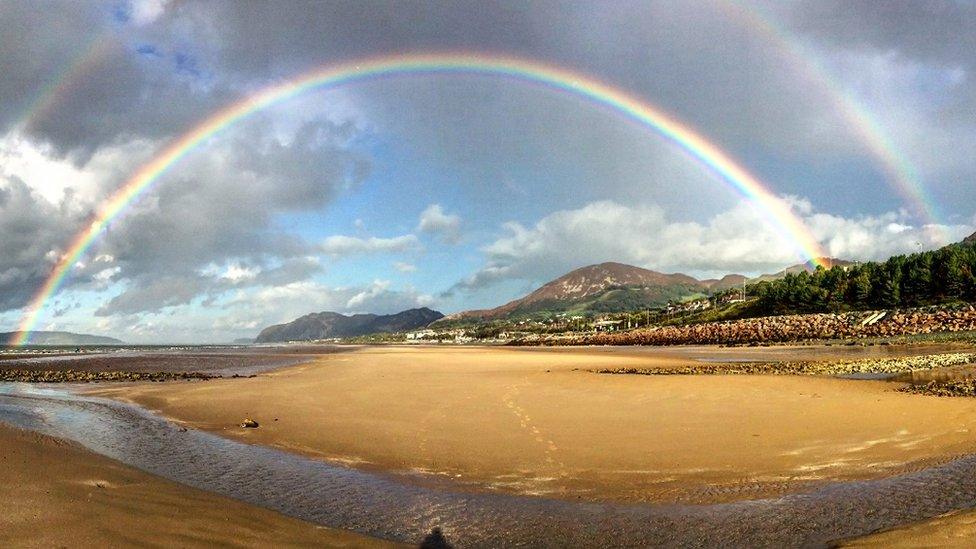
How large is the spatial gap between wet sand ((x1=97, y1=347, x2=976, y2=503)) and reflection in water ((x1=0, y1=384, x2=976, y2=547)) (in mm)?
645

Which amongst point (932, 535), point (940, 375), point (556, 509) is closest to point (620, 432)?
point (556, 509)

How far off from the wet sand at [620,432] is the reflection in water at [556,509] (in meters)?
0.64

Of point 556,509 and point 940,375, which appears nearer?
point 556,509

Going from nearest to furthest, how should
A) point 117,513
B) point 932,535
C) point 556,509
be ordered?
point 932,535, point 117,513, point 556,509

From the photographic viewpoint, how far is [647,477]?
34.6 feet

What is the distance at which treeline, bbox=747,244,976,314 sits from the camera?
98.2 m

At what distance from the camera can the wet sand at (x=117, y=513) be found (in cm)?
584

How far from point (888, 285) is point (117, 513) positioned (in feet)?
441

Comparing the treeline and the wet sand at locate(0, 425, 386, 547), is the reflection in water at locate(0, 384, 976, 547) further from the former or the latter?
the treeline

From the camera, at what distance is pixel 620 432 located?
48.1 ft

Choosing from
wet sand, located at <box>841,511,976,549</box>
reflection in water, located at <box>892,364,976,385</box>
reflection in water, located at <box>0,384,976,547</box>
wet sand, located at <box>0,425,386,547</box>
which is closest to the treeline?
reflection in water, located at <box>892,364,976,385</box>

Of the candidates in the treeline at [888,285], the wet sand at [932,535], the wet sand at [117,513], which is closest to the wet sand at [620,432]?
the wet sand at [932,535]

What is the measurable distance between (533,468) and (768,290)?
148 metres

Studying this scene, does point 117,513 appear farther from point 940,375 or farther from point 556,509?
point 940,375
